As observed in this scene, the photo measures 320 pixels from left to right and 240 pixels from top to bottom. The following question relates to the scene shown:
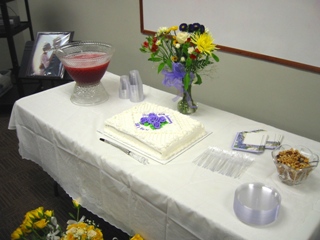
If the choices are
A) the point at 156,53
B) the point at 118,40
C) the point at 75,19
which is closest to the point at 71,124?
the point at 156,53

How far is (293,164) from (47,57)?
1860 millimetres

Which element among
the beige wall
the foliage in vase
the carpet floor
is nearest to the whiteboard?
the beige wall

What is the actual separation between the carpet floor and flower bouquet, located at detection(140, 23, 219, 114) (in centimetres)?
81

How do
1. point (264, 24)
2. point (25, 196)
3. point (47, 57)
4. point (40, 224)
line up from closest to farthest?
point (40, 224) → point (264, 24) → point (25, 196) → point (47, 57)

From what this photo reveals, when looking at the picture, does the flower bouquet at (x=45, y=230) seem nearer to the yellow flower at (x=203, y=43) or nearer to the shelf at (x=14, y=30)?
the yellow flower at (x=203, y=43)

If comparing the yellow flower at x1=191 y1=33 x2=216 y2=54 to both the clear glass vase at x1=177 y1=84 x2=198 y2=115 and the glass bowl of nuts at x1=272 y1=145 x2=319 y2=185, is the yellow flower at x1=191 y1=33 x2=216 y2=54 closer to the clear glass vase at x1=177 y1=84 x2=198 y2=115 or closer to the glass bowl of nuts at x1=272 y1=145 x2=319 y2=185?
the clear glass vase at x1=177 y1=84 x2=198 y2=115

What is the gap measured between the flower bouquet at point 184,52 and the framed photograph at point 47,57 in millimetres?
1148

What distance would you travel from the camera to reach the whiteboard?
134cm

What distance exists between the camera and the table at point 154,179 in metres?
0.83

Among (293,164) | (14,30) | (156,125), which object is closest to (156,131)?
(156,125)

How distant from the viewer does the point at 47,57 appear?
2217mm

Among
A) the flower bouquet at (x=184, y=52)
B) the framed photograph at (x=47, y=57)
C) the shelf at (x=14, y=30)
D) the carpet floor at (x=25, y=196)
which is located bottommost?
the carpet floor at (x=25, y=196)

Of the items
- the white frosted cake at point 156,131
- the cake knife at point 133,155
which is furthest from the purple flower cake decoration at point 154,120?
the cake knife at point 133,155

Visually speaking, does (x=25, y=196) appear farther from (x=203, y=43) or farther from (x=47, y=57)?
(x=203, y=43)
